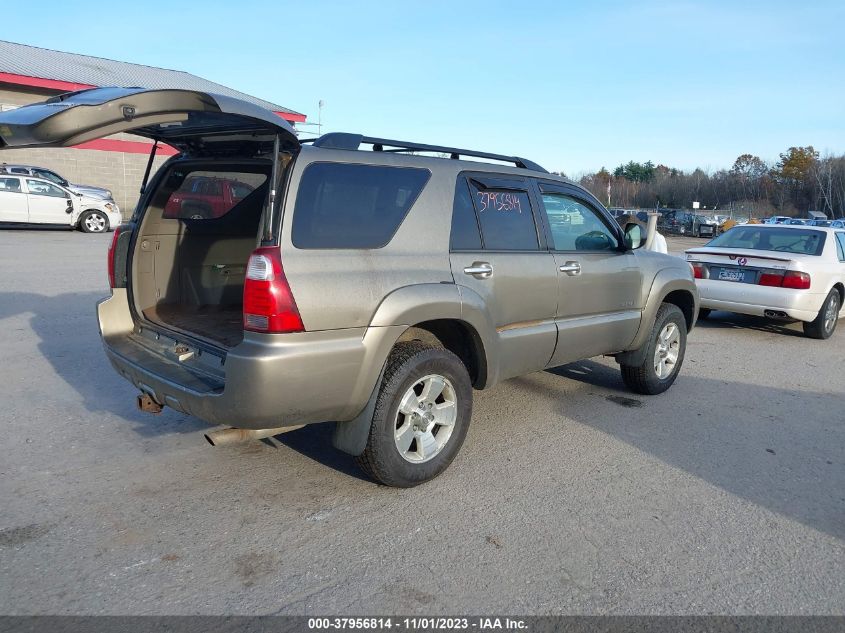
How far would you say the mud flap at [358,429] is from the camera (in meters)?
3.71

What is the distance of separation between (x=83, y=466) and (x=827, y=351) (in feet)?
26.7

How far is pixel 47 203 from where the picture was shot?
62.5 ft

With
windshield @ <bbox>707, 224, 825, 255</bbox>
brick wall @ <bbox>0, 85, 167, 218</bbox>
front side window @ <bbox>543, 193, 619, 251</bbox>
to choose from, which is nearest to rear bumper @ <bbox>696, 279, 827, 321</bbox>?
windshield @ <bbox>707, 224, 825, 255</bbox>

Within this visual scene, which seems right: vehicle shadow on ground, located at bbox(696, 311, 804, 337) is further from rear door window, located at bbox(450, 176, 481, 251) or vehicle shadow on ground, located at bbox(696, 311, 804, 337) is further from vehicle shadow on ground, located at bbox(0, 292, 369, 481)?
vehicle shadow on ground, located at bbox(0, 292, 369, 481)

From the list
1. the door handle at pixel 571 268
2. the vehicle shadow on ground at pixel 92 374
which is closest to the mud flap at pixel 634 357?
the door handle at pixel 571 268

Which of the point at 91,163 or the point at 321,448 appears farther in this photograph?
the point at 91,163

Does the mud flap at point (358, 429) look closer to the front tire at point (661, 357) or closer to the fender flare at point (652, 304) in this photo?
the fender flare at point (652, 304)

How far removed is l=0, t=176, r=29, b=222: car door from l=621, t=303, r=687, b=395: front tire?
18.0 meters

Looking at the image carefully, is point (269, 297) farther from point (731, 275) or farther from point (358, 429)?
point (731, 275)

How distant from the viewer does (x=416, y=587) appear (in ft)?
9.98

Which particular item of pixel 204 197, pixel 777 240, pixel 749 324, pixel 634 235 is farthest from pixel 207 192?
pixel 749 324

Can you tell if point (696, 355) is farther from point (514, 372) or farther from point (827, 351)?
point (514, 372)

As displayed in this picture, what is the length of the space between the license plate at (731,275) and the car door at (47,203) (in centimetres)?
1748

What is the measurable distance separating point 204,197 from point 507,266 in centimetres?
218
